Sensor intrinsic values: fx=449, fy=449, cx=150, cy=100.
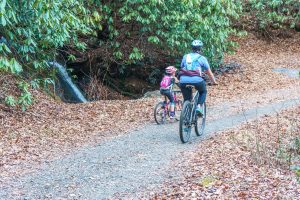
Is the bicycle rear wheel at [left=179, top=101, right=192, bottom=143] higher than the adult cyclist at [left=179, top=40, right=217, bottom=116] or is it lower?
lower

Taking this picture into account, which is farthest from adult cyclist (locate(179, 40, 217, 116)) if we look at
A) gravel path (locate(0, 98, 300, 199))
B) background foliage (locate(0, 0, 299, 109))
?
background foliage (locate(0, 0, 299, 109))

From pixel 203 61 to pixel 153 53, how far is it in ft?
27.4

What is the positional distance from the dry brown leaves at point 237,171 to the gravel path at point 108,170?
39 cm

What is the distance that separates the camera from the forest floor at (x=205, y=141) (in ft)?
20.8

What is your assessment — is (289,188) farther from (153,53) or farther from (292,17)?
(292,17)

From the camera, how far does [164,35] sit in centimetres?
1579

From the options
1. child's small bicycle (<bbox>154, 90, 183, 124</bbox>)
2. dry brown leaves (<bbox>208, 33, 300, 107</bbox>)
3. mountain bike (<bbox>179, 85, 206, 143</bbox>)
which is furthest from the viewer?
dry brown leaves (<bbox>208, 33, 300, 107</bbox>)

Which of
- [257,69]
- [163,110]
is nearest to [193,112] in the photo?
[163,110]

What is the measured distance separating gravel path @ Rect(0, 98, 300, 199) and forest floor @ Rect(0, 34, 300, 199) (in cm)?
29

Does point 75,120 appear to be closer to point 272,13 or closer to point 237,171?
point 237,171

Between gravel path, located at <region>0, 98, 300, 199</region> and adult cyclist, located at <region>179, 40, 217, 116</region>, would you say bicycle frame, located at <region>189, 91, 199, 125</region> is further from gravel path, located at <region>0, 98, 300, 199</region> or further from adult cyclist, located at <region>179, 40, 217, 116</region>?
gravel path, located at <region>0, 98, 300, 199</region>

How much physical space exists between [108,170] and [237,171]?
2.11m

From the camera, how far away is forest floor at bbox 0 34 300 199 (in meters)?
6.34

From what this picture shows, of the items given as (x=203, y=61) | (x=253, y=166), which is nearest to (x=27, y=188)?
(x=253, y=166)
